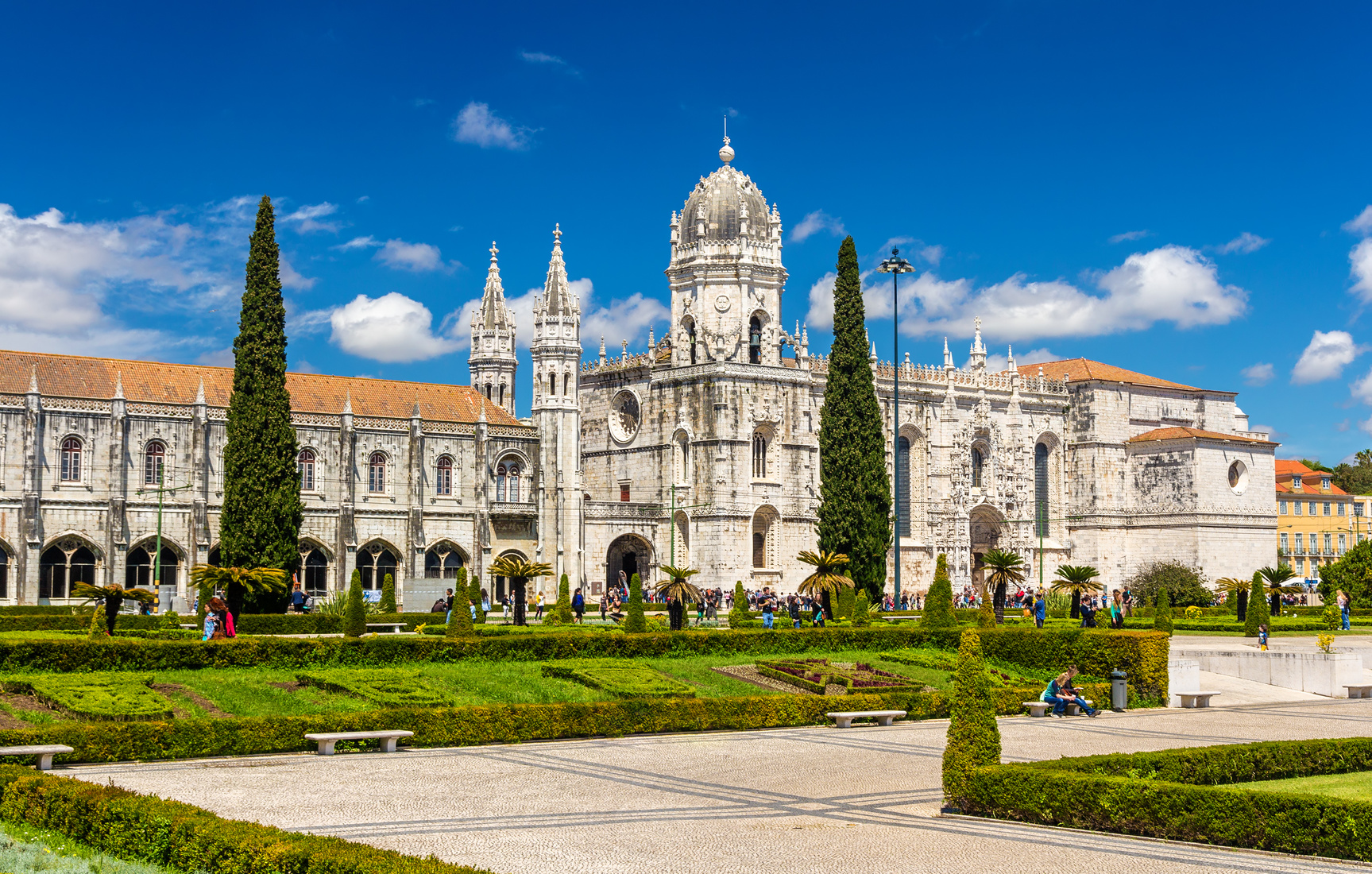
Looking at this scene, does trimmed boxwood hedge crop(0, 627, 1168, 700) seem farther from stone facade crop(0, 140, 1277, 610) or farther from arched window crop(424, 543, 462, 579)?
arched window crop(424, 543, 462, 579)

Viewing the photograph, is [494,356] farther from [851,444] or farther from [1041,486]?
[1041,486]

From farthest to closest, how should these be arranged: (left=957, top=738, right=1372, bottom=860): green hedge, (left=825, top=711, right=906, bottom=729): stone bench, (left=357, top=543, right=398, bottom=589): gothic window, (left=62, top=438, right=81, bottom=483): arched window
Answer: (left=357, top=543, right=398, bottom=589): gothic window, (left=62, top=438, right=81, bottom=483): arched window, (left=825, top=711, right=906, bottom=729): stone bench, (left=957, top=738, right=1372, bottom=860): green hedge

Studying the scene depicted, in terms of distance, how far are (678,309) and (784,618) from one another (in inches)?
984

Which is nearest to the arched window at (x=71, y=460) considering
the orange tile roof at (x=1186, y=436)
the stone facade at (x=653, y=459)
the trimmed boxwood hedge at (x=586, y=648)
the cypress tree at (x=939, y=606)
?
the stone facade at (x=653, y=459)

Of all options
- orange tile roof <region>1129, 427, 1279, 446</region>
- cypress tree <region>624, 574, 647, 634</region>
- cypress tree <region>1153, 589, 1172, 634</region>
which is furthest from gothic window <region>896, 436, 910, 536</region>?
cypress tree <region>624, 574, 647, 634</region>

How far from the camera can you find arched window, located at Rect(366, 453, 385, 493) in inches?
2400

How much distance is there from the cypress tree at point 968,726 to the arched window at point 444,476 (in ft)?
159

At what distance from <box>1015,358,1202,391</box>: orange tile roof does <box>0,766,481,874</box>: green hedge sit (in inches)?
2884

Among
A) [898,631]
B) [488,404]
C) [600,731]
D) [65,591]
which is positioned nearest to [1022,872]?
[600,731]

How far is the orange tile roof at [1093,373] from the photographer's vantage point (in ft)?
267

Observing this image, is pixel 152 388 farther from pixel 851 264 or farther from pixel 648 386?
pixel 851 264

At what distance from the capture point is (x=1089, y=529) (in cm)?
7994

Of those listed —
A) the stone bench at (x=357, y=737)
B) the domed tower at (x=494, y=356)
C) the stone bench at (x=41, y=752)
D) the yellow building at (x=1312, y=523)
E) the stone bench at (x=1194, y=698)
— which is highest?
the domed tower at (x=494, y=356)

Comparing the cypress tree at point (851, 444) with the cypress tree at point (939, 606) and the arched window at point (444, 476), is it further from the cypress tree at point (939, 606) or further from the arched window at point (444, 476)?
the arched window at point (444, 476)
